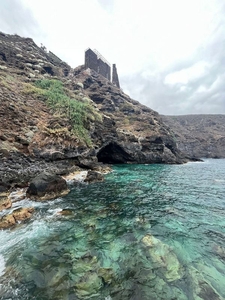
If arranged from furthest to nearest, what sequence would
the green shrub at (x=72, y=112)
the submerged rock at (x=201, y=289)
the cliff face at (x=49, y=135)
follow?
the green shrub at (x=72, y=112), the cliff face at (x=49, y=135), the submerged rock at (x=201, y=289)

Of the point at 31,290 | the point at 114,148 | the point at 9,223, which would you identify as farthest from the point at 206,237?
the point at 114,148

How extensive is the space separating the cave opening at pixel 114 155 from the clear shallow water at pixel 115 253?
31.6 meters

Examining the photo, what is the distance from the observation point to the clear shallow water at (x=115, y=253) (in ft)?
18.2

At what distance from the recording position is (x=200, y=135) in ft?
475

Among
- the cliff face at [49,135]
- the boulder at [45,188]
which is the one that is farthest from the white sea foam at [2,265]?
the cliff face at [49,135]

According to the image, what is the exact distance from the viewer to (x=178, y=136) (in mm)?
129625

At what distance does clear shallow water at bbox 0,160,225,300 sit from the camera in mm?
5543

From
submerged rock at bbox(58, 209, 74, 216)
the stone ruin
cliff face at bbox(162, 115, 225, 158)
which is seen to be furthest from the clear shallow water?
cliff face at bbox(162, 115, 225, 158)

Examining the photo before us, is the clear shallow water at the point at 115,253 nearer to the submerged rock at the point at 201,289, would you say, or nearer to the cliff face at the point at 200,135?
the submerged rock at the point at 201,289

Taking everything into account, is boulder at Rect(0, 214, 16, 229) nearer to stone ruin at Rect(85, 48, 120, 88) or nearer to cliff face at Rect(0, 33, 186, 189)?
cliff face at Rect(0, 33, 186, 189)

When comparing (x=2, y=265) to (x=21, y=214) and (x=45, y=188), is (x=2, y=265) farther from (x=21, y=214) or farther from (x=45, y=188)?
(x=45, y=188)

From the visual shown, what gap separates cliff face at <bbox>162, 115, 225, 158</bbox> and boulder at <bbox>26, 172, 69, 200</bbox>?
391ft

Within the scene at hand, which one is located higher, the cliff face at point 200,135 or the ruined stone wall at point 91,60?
the ruined stone wall at point 91,60

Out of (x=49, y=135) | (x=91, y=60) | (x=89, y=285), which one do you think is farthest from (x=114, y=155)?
(x=91, y=60)
